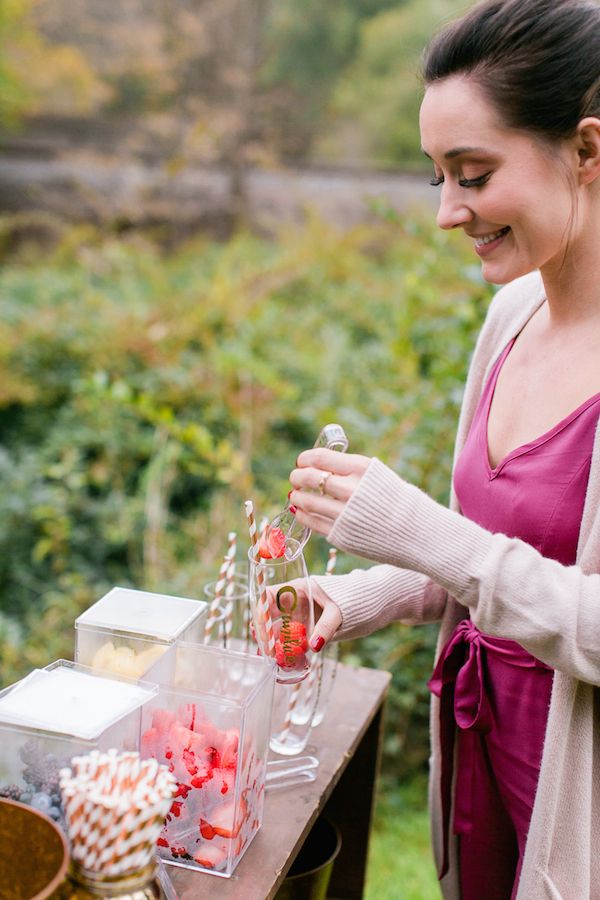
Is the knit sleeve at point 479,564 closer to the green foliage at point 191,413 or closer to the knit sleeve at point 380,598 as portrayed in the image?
the knit sleeve at point 380,598

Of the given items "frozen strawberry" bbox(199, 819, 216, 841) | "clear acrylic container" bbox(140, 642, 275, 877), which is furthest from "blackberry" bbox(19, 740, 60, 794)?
"frozen strawberry" bbox(199, 819, 216, 841)

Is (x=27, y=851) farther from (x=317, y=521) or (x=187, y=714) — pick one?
(x=317, y=521)

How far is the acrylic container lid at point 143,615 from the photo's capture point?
3.67ft

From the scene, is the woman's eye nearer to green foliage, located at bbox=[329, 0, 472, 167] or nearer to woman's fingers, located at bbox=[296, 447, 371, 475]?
woman's fingers, located at bbox=[296, 447, 371, 475]

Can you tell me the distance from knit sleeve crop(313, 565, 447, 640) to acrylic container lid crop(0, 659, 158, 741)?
344 millimetres

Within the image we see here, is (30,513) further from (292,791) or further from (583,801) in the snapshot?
(583,801)

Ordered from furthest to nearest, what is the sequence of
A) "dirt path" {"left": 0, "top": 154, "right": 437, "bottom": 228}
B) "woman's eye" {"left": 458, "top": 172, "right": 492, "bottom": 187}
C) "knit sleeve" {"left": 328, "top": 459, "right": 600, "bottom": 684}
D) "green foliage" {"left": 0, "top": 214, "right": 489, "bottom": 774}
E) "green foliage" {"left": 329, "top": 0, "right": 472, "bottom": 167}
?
"green foliage" {"left": 329, "top": 0, "right": 472, "bottom": 167}, "dirt path" {"left": 0, "top": 154, "right": 437, "bottom": 228}, "green foliage" {"left": 0, "top": 214, "right": 489, "bottom": 774}, "woman's eye" {"left": 458, "top": 172, "right": 492, "bottom": 187}, "knit sleeve" {"left": 328, "top": 459, "right": 600, "bottom": 684}

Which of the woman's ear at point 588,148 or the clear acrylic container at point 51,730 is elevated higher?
the woman's ear at point 588,148

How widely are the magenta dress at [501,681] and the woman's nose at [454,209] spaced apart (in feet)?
0.95

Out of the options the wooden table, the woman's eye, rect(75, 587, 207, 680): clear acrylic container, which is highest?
the woman's eye

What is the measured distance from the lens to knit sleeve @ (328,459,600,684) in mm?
1005

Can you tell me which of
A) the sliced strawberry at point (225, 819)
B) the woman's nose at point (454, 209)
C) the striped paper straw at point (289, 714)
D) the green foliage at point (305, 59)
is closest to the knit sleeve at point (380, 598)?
the striped paper straw at point (289, 714)

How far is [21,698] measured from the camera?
0.95 m

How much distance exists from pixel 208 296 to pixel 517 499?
3.71 m
